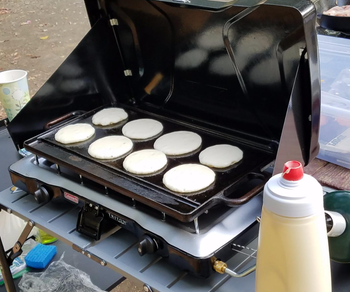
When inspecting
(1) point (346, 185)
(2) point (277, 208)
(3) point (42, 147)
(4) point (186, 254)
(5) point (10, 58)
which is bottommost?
(5) point (10, 58)

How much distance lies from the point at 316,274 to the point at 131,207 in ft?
2.08

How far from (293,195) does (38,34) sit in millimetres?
6229

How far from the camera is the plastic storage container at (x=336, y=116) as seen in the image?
61.0 inches

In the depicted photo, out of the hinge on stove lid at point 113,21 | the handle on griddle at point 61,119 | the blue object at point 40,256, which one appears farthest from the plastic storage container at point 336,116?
the blue object at point 40,256

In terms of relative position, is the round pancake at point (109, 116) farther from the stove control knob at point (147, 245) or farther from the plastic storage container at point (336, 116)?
the plastic storage container at point (336, 116)

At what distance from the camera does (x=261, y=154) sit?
143cm

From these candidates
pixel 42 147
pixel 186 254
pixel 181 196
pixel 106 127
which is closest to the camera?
pixel 186 254

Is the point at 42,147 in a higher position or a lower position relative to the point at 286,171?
lower

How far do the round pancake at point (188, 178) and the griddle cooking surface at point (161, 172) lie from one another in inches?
0.7

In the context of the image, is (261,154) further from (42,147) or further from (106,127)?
(42,147)

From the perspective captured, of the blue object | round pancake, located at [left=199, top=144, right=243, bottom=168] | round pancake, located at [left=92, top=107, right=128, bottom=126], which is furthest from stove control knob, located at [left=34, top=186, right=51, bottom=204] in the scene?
the blue object

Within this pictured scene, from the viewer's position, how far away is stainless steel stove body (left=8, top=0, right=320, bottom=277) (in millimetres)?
1185

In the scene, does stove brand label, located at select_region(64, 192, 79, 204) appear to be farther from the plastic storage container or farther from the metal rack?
the plastic storage container

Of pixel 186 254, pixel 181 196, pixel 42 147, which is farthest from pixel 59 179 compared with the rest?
pixel 186 254
